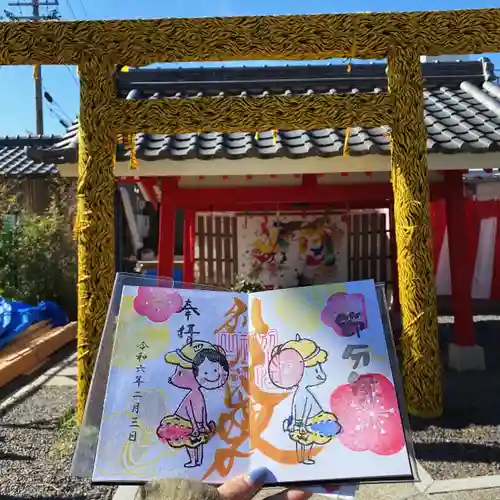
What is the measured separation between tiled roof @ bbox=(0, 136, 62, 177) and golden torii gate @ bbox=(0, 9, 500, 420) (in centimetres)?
865

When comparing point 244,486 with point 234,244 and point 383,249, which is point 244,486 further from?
point 383,249

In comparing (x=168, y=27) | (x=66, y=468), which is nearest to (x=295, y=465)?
(x=66, y=468)

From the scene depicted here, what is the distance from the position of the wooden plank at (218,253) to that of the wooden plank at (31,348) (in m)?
2.41

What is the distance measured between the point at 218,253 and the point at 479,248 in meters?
5.37

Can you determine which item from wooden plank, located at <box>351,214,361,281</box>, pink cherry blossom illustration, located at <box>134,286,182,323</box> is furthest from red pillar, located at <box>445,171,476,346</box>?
pink cherry blossom illustration, located at <box>134,286,182,323</box>

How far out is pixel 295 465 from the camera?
1.67 meters

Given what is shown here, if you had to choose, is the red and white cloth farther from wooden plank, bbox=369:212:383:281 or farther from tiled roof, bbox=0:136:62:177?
tiled roof, bbox=0:136:62:177

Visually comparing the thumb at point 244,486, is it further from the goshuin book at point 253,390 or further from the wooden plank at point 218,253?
the wooden plank at point 218,253

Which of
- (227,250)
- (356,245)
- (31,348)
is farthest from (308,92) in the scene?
(31,348)

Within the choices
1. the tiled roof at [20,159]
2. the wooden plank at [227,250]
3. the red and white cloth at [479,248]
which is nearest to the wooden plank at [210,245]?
the wooden plank at [227,250]

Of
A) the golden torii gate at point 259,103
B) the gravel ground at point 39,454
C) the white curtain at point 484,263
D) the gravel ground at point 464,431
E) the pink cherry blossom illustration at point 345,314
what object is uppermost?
the golden torii gate at point 259,103

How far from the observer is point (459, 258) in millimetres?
5570

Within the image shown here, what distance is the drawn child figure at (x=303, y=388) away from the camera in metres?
1.72

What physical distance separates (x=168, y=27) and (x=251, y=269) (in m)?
4.39
